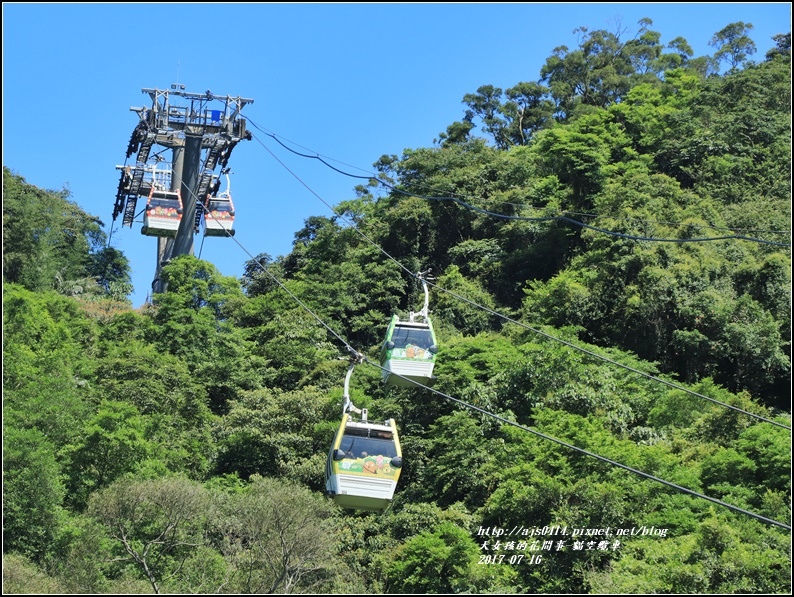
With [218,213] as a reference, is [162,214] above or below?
below

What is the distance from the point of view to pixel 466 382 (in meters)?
29.2

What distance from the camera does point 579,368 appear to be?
89.8 ft

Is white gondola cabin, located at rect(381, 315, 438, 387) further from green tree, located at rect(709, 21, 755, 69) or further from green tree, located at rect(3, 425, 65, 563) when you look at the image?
green tree, located at rect(709, 21, 755, 69)

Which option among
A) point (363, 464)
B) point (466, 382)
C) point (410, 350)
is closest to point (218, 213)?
point (466, 382)

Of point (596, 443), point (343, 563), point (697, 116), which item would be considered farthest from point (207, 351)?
point (697, 116)

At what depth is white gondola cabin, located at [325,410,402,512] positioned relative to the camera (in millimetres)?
17344

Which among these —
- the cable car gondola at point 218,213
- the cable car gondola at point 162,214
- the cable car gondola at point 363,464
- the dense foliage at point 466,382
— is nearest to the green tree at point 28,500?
the dense foliage at point 466,382

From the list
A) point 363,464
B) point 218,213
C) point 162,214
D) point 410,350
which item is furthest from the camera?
point 218,213

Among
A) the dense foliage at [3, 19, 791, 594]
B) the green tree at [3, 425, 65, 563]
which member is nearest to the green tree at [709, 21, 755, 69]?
the dense foliage at [3, 19, 791, 594]

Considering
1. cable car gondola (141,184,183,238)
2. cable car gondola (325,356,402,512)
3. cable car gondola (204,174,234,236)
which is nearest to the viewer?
cable car gondola (325,356,402,512)

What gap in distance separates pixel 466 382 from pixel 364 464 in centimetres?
1200

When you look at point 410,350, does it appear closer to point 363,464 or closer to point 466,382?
point 363,464

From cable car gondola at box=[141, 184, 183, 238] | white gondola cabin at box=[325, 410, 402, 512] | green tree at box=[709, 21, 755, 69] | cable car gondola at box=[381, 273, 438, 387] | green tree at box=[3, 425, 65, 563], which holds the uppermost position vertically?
green tree at box=[709, 21, 755, 69]

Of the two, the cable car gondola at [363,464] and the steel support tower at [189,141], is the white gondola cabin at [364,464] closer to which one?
the cable car gondola at [363,464]
